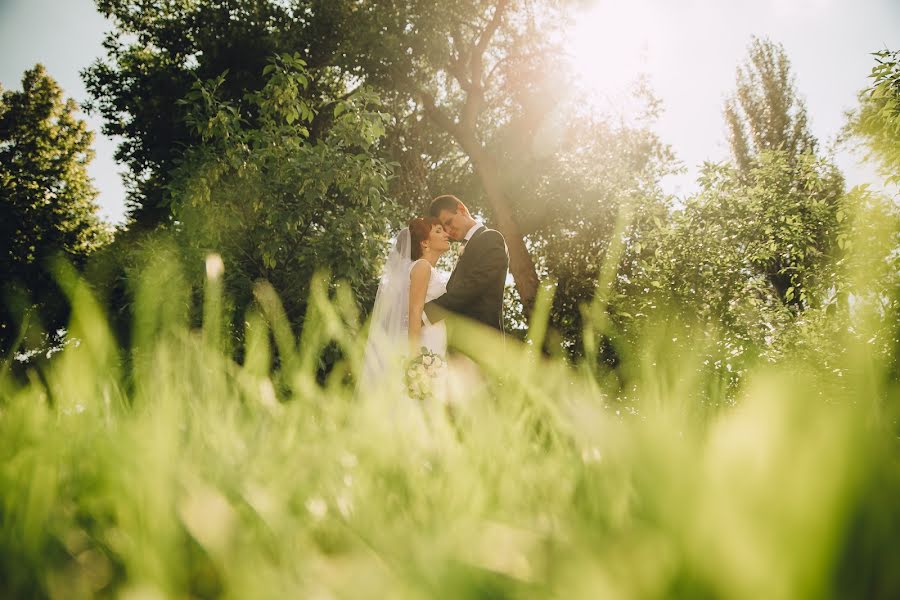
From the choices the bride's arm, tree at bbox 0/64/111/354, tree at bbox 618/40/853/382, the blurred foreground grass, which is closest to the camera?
the blurred foreground grass

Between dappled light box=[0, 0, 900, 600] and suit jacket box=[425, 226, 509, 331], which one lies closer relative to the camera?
dappled light box=[0, 0, 900, 600]

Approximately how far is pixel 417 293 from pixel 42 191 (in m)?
22.4

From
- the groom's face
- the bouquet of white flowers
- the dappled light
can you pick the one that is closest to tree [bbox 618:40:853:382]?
the dappled light

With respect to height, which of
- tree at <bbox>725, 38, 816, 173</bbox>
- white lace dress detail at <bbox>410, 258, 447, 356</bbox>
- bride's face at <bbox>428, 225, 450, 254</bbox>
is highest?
tree at <bbox>725, 38, 816, 173</bbox>

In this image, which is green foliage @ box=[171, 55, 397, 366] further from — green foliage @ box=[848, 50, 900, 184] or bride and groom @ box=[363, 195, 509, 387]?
green foliage @ box=[848, 50, 900, 184]

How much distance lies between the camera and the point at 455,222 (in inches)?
260

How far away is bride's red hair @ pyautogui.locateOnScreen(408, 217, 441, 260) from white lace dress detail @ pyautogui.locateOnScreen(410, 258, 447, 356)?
0.89m

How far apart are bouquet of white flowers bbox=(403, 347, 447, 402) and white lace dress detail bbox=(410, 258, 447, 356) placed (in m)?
1.94

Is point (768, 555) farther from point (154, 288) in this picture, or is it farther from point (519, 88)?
point (519, 88)

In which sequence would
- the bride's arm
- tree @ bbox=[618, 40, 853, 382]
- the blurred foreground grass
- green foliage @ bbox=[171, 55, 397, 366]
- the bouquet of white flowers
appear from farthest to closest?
tree @ bbox=[618, 40, 853, 382] → green foliage @ bbox=[171, 55, 397, 366] → the bride's arm → the bouquet of white flowers → the blurred foreground grass

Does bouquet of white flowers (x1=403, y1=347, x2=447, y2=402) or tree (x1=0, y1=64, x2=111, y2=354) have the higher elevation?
tree (x1=0, y1=64, x2=111, y2=354)

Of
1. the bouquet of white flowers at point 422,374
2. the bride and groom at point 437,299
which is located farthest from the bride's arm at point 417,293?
the bouquet of white flowers at point 422,374

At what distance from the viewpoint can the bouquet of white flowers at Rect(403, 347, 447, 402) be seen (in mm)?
2721

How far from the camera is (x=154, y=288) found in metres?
5.93
